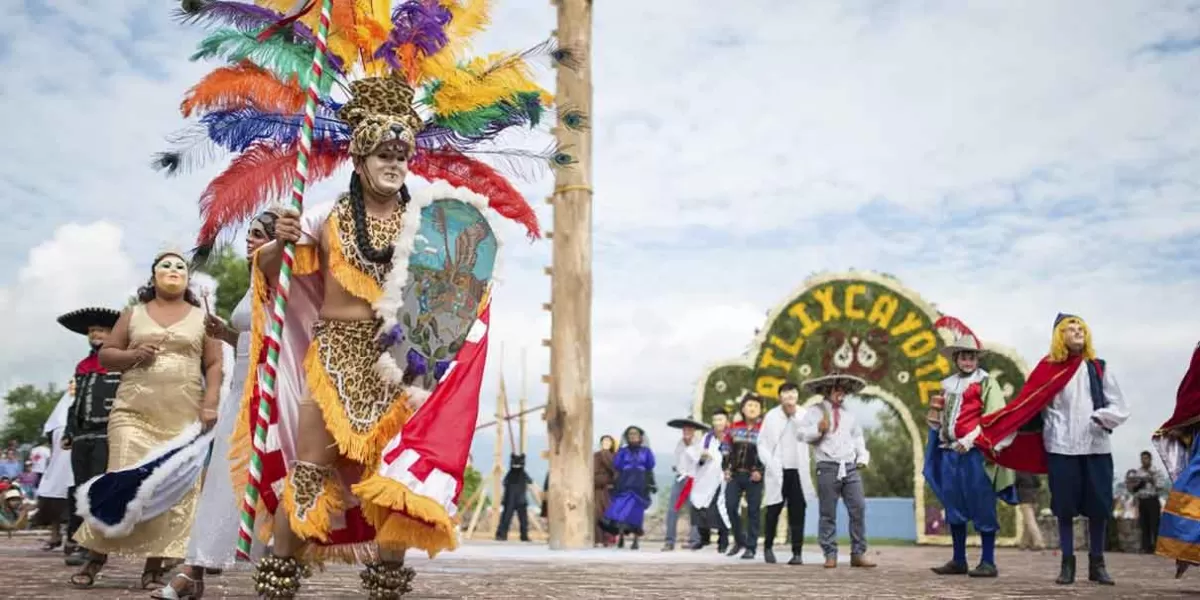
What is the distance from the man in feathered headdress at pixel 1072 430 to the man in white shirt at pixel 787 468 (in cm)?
292

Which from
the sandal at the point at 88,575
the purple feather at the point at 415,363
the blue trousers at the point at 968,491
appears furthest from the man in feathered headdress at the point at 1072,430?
the sandal at the point at 88,575

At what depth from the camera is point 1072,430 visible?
8234 mm

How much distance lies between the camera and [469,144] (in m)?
4.94

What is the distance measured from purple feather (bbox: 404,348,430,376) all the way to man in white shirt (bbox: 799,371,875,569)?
729 centimetres

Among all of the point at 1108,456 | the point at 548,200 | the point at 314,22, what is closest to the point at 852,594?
the point at 1108,456

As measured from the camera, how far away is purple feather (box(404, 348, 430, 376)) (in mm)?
4215

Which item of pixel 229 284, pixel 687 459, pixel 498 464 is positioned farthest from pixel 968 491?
pixel 229 284

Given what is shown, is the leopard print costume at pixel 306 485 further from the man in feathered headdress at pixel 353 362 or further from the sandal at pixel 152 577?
the sandal at pixel 152 577

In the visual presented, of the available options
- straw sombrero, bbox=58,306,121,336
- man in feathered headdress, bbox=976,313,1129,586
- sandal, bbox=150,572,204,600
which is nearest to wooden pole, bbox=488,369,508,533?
straw sombrero, bbox=58,306,121,336

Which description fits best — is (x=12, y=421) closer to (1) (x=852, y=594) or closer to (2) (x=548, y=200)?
(2) (x=548, y=200)

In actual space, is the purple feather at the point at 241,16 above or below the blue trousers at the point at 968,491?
above

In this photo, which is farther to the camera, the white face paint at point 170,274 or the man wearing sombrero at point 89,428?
the man wearing sombrero at point 89,428

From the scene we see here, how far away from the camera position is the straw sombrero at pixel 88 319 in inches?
355

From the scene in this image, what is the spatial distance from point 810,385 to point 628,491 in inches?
261
